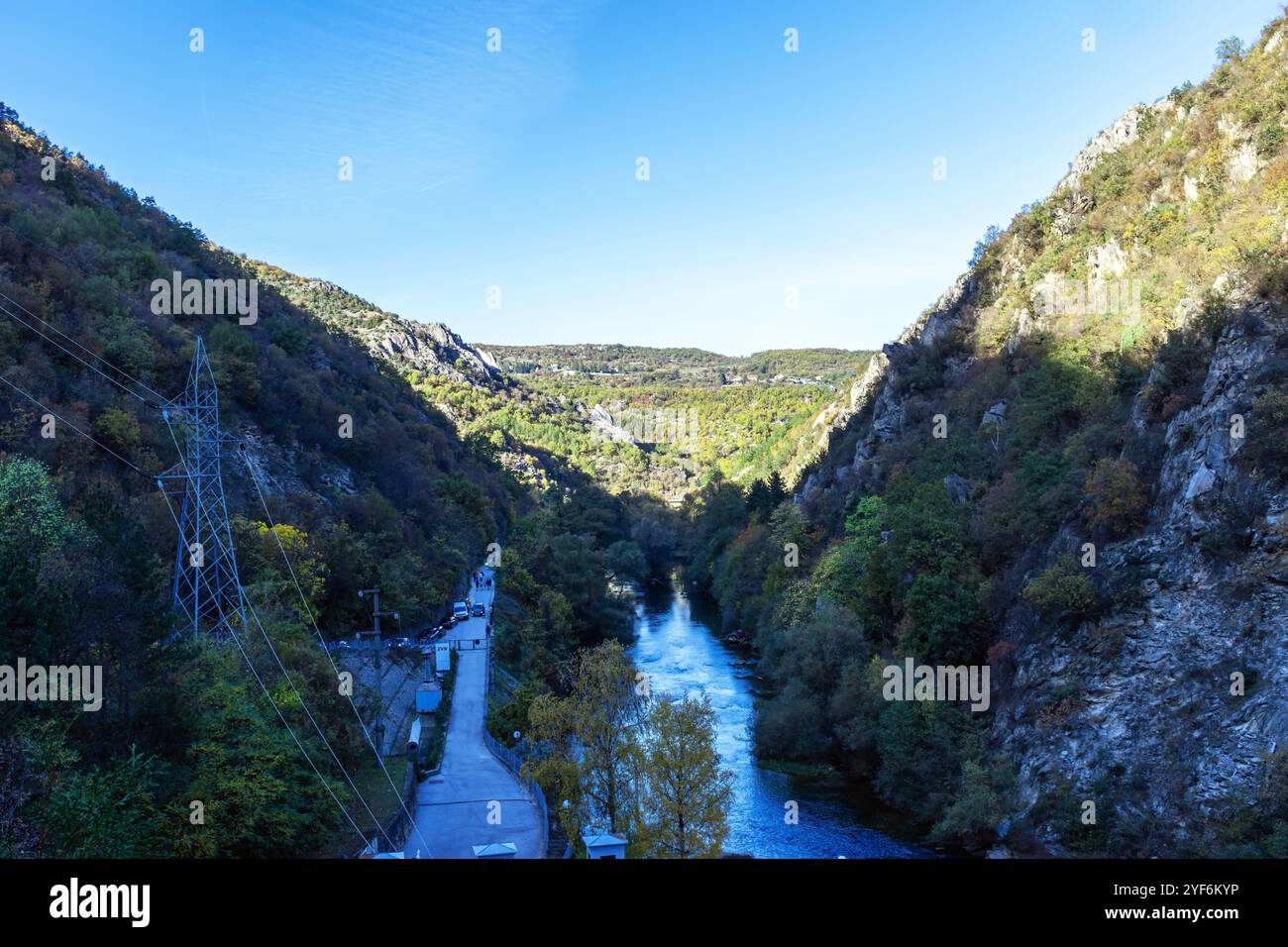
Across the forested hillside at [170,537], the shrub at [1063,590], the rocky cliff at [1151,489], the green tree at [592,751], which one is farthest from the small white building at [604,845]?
the shrub at [1063,590]

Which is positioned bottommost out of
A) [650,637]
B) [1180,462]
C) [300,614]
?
[650,637]

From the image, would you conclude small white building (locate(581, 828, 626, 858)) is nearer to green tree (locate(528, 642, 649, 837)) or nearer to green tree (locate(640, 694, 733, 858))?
green tree (locate(528, 642, 649, 837))

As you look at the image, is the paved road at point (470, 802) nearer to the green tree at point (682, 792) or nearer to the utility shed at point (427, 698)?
the utility shed at point (427, 698)

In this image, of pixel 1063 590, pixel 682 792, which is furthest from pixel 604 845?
pixel 1063 590

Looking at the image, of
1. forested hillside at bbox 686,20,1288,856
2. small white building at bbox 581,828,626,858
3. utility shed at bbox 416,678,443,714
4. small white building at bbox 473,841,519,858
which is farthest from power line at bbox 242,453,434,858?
forested hillside at bbox 686,20,1288,856

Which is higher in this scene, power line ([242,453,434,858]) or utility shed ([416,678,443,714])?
power line ([242,453,434,858])
